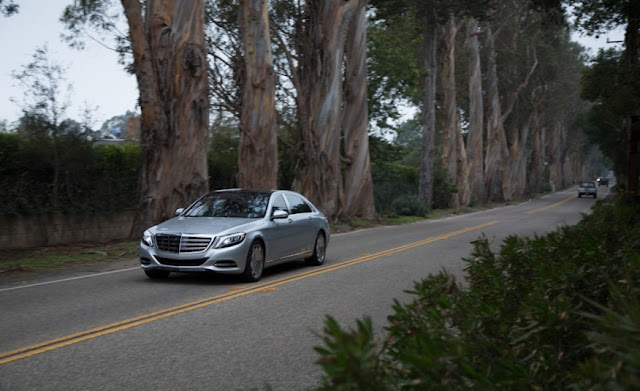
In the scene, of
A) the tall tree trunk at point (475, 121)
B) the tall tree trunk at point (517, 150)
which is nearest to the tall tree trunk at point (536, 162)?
the tall tree trunk at point (517, 150)

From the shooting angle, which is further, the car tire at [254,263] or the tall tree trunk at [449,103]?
the tall tree trunk at [449,103]

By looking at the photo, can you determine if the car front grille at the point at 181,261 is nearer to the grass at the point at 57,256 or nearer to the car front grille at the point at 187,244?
the car front grille at the point at 187,244

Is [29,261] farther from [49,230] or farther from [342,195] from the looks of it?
[342,195]

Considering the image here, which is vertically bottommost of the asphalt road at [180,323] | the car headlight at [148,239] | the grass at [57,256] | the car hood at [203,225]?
the asphalt road at [180,323]

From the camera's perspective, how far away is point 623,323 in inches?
95.3

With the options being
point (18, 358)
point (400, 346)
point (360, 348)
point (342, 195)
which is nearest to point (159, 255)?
point (18, 358)

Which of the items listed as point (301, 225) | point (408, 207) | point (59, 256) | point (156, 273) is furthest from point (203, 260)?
point (408, 207)

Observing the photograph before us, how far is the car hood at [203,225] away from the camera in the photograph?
11258 mm

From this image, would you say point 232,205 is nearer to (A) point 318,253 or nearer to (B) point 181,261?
(B) point 181,261

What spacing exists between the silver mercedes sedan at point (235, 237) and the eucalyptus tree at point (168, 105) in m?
5.96

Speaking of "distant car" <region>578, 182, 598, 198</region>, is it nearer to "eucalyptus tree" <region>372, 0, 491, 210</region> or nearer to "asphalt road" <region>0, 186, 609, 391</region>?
"eucalyptus tree" <region>372, 0, 491, 210</region>

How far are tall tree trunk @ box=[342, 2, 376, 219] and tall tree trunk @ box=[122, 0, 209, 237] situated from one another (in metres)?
12.0

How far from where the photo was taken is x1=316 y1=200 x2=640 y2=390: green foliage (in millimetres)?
2357

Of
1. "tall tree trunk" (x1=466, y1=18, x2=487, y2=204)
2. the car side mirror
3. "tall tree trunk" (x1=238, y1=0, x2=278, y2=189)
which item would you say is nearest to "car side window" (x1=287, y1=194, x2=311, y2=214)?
the car side mirror
